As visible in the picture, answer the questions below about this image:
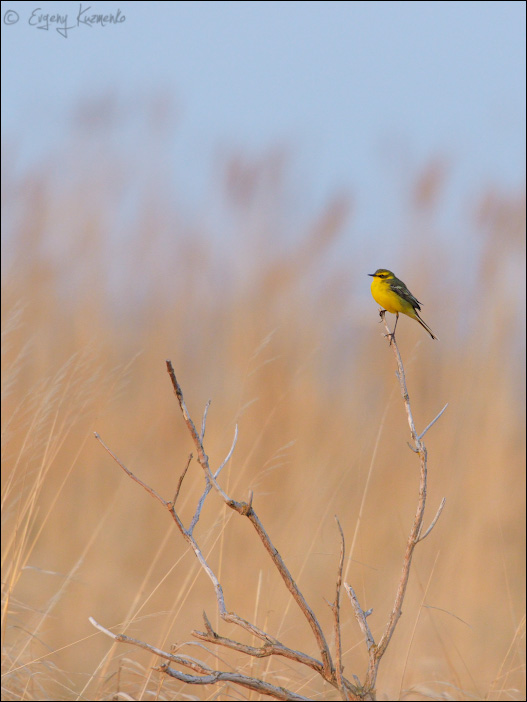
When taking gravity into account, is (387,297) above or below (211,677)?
above

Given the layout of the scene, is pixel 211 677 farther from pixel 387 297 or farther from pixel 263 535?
pixel 387 297

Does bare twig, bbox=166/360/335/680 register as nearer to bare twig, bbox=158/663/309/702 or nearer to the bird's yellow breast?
bare twig, bbox=158/663/309/702

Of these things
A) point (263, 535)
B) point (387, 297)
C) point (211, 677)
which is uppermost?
point (387, 297)

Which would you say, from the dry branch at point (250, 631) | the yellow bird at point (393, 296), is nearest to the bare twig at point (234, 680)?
the dry branch at point (250, 631)

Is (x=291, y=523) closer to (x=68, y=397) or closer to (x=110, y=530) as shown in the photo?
(x=68, y=397)

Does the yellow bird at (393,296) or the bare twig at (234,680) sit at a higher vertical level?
the yellow bird at (393,296)

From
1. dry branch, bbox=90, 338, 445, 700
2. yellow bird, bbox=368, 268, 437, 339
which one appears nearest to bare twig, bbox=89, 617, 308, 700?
dry branch, bbox=90, 338, 445, 700

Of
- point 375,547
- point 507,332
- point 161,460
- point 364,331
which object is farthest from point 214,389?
point 507,332

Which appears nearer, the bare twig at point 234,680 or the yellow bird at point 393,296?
the bare twig at point 234,680

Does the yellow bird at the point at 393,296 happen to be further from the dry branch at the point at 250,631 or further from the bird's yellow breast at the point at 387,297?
the dry branch at the point at 250,631

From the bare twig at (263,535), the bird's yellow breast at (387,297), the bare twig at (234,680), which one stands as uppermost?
the bird's yellow breast at (387,297)

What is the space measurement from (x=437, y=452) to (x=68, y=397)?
1.66 m

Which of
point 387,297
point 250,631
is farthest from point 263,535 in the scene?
point 387,297

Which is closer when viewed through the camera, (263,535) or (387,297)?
(263,535)
